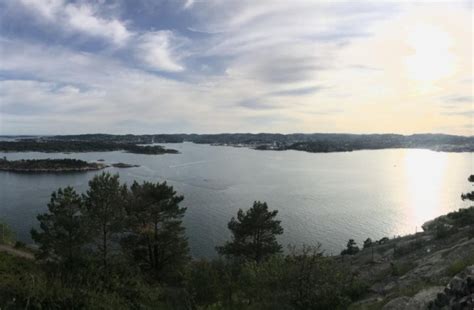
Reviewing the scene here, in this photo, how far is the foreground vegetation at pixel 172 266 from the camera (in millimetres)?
10961

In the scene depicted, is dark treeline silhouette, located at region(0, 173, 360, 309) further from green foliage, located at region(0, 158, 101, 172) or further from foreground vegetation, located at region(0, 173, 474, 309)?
green foliage, located at region(0, 158, 101, 172)

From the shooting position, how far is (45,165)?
12631 cm

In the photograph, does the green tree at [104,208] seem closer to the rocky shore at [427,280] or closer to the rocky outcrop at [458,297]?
the rocky shore at [427,280]

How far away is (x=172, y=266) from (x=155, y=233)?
7.46 feet

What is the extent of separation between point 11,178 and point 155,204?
101803 mm

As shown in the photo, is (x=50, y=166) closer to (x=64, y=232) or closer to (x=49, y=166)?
(x=49, y=166)

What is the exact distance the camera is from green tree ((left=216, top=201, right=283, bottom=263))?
82.5ft

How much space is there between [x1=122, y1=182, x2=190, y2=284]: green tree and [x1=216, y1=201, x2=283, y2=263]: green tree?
150 inches

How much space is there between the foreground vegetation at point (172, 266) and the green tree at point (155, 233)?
0.06 metres

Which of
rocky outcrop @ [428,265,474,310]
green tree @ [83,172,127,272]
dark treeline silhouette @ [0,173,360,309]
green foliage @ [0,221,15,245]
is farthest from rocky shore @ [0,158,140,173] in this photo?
rocky outcrop @ [428,265,474,310]

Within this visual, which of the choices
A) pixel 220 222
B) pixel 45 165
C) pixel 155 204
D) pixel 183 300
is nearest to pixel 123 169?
pixel 45 165

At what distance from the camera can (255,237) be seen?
26.0 metres

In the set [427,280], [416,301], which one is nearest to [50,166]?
[427,280]

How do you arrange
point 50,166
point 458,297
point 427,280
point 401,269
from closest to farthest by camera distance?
point 458,297, point 427,280, point 401,269, point 50,166
